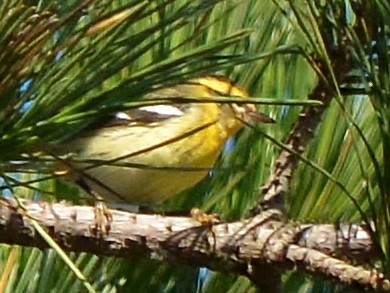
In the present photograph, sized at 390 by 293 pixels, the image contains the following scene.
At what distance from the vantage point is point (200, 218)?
105cm

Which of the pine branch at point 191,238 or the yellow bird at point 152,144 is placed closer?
the pine branch at point 191,238

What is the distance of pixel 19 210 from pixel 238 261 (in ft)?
0.69

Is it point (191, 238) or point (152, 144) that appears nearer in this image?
point (191, 238)

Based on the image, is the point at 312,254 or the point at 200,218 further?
the point at 200,218

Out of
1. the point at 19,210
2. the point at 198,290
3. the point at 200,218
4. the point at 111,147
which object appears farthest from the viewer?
the point at 111,147

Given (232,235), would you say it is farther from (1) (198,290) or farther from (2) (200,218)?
(1) (198,290)

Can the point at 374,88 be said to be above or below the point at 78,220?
above

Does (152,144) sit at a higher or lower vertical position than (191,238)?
higher

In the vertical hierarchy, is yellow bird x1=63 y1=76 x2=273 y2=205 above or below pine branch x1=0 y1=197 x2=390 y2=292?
above

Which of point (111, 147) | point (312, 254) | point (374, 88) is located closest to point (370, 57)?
point (374, 88)

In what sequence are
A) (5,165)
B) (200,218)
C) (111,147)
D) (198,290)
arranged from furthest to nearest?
(111,147) < (198,290) < (200,218) < (5,165)

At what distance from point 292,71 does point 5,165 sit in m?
0.48

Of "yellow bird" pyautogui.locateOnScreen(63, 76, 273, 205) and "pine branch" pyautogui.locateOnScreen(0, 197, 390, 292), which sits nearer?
"pine branch" pyautogui.locateOnScreen(0, 197, 390, 292)

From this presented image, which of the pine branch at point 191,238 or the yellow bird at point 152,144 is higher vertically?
the yellow bird at point 152,144
